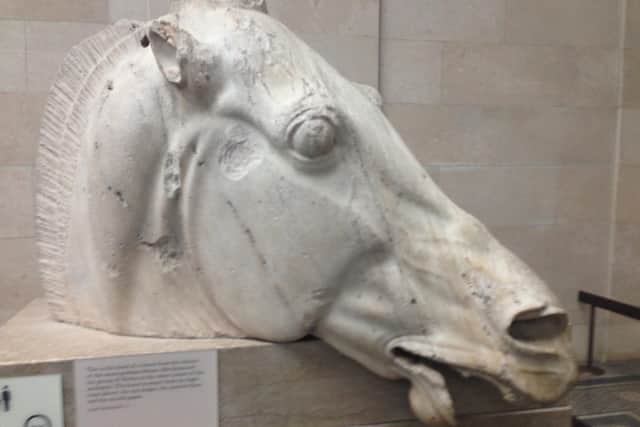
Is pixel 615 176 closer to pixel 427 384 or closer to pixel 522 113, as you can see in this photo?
pixel 522 113

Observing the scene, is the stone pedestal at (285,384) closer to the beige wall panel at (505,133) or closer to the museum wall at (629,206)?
the beige wall panel at (505,133)

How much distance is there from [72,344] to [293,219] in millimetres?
393

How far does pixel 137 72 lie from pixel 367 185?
0.37 m

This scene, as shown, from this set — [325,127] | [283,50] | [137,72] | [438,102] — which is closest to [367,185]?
[325,127]

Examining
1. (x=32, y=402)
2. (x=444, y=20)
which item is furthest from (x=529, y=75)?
(x=32, y=402)

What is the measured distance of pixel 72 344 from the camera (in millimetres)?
814

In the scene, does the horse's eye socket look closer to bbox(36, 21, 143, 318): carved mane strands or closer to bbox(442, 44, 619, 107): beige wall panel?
bbox(36, 21, 143, 318): carved mane strands

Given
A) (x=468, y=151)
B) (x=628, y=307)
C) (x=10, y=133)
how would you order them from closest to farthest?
1. (x=10, y=133)
2. (x=628, y=307)
3. (x=468, y=151)

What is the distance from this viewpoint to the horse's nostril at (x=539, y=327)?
29.2 inches

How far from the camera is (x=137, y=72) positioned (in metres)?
0.79

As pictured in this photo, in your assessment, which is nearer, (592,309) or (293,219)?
(293,219)

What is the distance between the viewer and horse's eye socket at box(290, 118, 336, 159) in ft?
2.33

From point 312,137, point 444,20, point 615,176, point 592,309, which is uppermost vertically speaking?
point 444,20

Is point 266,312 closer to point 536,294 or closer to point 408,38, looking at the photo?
point 536,294
